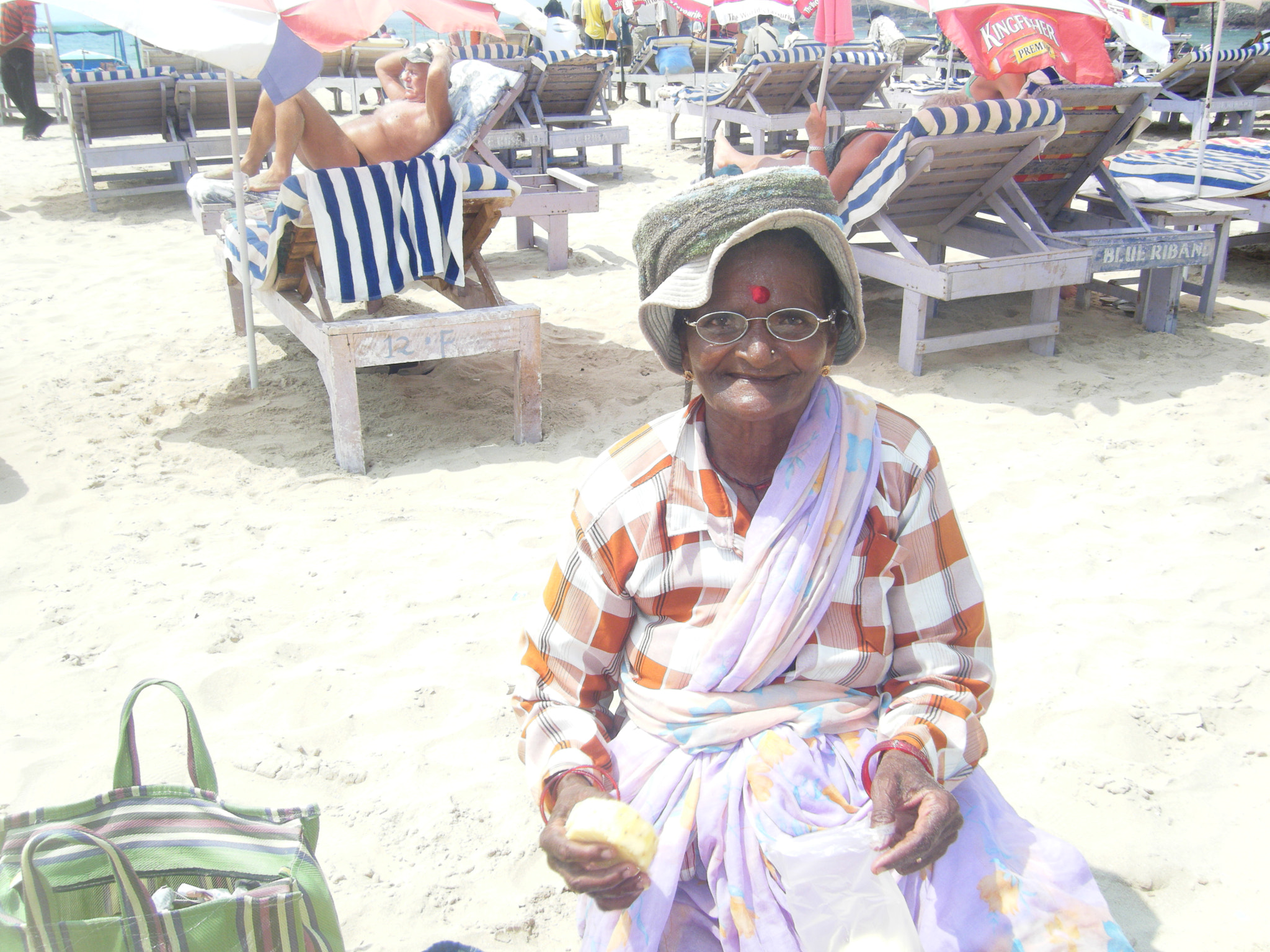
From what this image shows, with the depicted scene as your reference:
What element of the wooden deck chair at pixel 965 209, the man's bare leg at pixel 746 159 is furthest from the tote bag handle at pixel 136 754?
the wooden deck chair at pixel 965 209

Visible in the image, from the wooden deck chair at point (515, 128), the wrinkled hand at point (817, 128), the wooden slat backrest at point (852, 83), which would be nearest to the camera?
the wrinkled hand at point (817, 128)

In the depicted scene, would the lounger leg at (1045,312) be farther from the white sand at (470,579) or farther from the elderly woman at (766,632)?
the elderly woman at (766,632)

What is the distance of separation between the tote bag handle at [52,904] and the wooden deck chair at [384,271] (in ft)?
9.39

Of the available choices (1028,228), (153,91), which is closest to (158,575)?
(1028,228)

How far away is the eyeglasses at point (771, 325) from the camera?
147 centimetres

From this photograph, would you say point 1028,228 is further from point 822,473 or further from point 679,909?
point 679,909

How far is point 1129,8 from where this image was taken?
212 inches

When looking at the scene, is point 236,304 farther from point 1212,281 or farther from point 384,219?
point 1212,281

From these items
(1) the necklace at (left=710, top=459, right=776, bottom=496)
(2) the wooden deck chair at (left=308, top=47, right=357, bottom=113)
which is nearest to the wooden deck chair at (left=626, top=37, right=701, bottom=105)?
(2) the wooden deck chair at (left=308, top=47, right=357, bottom=113)

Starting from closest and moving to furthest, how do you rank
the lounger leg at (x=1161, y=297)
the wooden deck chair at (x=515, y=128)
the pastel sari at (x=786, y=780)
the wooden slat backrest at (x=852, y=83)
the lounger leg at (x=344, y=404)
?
the pastel sari at (x=786, y=780)
the lounger leg at (x=344, y=404)
the lounger leg at (x=1161, y=297)
the wooden deck chair at (x=515, y=128)
the wooden slat backrest at (x=852, y=83)

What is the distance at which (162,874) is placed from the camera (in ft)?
4.50

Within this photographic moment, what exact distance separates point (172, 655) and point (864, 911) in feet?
7.31

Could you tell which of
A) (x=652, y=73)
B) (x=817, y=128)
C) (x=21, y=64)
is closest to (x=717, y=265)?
(x=817, y=128)

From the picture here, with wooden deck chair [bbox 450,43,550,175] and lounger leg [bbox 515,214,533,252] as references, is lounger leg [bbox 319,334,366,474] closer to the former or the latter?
lounger leg [bbox 515,214,533,252]
